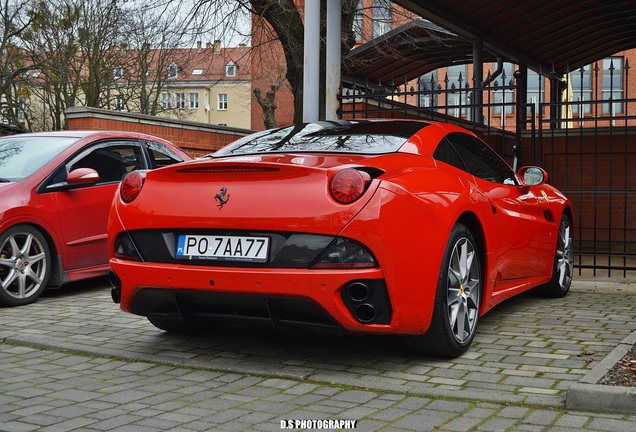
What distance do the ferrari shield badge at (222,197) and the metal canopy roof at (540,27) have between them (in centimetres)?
564

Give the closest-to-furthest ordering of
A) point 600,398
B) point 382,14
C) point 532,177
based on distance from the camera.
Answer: point 600,398
point 532,177
point 382,14

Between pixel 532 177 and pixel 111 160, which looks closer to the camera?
pixel 532 177

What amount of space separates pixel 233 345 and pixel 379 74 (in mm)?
14103

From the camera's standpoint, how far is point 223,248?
4.69m

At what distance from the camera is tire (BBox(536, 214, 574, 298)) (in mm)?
7598

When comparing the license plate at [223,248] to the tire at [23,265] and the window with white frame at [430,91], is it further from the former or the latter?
the window with white frame at [430,91]

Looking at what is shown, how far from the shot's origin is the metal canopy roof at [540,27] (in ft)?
37.7

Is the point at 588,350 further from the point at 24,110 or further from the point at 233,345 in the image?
the point at 24,110

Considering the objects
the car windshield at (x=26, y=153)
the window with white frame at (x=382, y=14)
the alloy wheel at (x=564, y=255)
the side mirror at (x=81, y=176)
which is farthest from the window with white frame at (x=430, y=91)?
the car windshield at (x=26, y=153)

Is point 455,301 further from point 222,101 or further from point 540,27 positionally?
point 222,101

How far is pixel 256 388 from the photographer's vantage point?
14.5ft

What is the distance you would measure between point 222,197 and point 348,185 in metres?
0.74

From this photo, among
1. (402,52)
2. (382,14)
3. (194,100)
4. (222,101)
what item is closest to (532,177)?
(402,52)

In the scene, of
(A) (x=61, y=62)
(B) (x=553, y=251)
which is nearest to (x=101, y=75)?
(A) (x=61, y=62)
